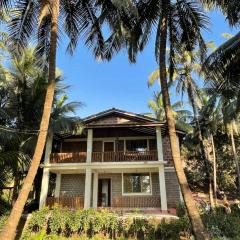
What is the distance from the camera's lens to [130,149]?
2212 centimetres

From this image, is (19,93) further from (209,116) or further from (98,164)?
(209,116)

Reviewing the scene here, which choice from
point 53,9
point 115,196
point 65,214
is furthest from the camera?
point 115,196

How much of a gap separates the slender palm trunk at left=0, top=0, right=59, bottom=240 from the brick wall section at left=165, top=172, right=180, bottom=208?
38.9 ft

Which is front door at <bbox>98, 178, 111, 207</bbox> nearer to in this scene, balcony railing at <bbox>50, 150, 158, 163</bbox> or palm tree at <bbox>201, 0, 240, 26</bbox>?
balcony railing at <bbox>50, 150, 158, 163</bbox>

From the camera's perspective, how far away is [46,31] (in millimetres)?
14469

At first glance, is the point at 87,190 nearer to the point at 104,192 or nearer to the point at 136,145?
the point at 104,192

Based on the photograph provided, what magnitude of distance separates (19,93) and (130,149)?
904 cm

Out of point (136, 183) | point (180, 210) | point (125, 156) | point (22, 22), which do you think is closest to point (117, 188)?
point (136, 183)

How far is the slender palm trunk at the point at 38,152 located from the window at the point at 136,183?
10.9 meters

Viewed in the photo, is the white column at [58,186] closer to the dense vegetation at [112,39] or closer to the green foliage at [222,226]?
the dense vegetation at [112,39]

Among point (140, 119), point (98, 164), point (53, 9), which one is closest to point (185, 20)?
point (53, 9)

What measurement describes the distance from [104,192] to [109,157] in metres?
3.12

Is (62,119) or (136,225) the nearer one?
(136,225)

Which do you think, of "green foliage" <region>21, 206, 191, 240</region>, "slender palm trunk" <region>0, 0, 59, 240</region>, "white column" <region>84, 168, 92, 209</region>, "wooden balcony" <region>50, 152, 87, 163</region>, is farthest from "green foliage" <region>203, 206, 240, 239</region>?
"wooden balcony" <region>50, 152, 87, 163</region>
